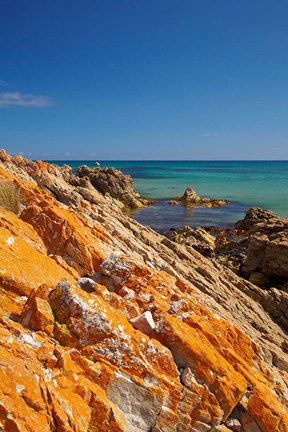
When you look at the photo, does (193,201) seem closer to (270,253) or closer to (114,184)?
(114,184)

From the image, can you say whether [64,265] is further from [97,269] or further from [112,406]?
[112,406]

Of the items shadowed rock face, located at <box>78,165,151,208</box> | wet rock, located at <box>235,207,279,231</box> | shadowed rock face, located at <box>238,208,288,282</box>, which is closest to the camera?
shadowed rock face, located at <box>238,208,288,282</box>

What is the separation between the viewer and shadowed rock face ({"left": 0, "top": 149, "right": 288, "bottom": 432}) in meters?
8.70

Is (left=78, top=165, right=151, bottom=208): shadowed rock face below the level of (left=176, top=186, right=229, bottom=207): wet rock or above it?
above

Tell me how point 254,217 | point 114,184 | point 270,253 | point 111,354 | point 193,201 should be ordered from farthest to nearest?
1. point 193,201
2. point 114,184
3. point 254,217
4. point 270,253
5. point 111,354

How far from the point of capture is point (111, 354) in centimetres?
1040

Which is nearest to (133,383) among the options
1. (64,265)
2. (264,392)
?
(264,392)

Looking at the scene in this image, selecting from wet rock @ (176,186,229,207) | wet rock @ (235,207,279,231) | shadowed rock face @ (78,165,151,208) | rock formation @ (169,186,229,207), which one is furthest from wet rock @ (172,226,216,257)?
wet rock @ (176,186,229,207)

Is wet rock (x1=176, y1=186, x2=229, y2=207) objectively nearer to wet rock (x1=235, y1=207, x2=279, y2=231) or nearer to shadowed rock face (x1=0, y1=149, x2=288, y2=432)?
wet rock (x1=235, y1=207, x2=279, y2=231)

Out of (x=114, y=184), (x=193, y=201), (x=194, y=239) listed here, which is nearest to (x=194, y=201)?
(x=193, y=201)

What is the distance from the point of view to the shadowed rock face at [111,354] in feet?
28.5

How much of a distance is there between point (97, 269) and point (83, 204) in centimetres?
959

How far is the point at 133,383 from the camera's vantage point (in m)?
10.1

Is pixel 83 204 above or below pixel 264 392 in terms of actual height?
above
